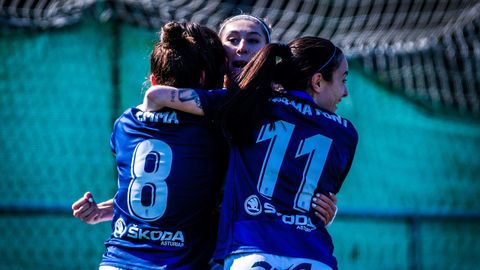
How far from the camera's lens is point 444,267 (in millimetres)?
8234

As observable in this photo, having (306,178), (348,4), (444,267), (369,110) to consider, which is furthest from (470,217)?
(306,178)

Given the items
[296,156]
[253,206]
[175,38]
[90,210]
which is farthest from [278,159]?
[90,210]

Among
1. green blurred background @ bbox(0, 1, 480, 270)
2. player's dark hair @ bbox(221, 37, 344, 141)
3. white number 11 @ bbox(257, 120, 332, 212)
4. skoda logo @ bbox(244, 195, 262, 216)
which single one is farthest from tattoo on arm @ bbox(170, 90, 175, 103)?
green blurred background @ bbox(0, 1, 480, 270)

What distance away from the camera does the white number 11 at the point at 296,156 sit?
3.88m

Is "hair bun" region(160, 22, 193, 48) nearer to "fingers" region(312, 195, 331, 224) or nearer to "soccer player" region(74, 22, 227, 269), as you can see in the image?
"soccer player" region(74, 22, 227, 269)

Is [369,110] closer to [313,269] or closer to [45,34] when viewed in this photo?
[45,34]

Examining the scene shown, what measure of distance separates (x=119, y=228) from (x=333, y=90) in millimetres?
1156

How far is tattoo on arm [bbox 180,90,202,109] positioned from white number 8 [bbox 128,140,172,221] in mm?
226

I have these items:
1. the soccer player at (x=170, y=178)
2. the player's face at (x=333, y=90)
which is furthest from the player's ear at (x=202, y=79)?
the player's face at (x=333, y=90)

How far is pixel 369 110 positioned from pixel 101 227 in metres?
2.47

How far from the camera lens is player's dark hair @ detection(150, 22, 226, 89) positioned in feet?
13.6

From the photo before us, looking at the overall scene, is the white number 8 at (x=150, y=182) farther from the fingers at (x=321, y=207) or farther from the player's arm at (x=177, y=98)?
the fingers at (x=321, y=207)

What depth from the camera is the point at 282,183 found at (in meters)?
3.88

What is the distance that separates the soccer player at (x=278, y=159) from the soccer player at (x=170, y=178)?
144 millimetres
